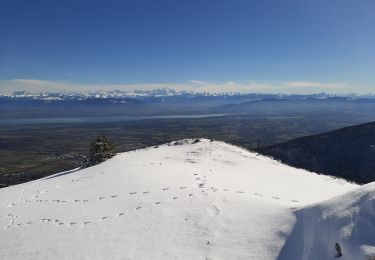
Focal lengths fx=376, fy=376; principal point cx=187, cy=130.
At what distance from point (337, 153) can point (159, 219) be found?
128112mm

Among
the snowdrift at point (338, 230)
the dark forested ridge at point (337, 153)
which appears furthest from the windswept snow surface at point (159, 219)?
the dark forested ridge at point (337, 153)

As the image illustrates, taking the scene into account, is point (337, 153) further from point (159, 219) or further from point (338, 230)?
point (338, 230)

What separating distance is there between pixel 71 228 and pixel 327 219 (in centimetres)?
1486

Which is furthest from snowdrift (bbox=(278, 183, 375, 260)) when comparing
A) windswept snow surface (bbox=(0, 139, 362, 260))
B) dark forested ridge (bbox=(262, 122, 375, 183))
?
dark forested ridge (bbox=(262, 122, 375, 183))

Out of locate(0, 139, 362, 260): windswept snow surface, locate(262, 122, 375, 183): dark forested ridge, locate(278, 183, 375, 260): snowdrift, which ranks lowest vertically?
locate(262, 122, 375, 183): dark forested ridge

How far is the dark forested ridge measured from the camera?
124425mm

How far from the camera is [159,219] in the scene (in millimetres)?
22297

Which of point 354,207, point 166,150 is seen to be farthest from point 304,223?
point 166,150

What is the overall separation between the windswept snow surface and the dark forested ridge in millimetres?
94415

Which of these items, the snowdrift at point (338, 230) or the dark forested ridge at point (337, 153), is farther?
the dark forested ridge at point (337, 153)

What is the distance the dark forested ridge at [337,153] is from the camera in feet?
408

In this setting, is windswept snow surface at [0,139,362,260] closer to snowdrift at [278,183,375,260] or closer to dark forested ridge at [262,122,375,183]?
snowdrift at [278,183,375,260]

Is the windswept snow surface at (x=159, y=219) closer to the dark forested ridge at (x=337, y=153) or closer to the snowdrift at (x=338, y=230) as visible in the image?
the snowdrift at (x=338, y=230)

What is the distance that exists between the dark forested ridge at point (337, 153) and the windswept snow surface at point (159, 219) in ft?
310
